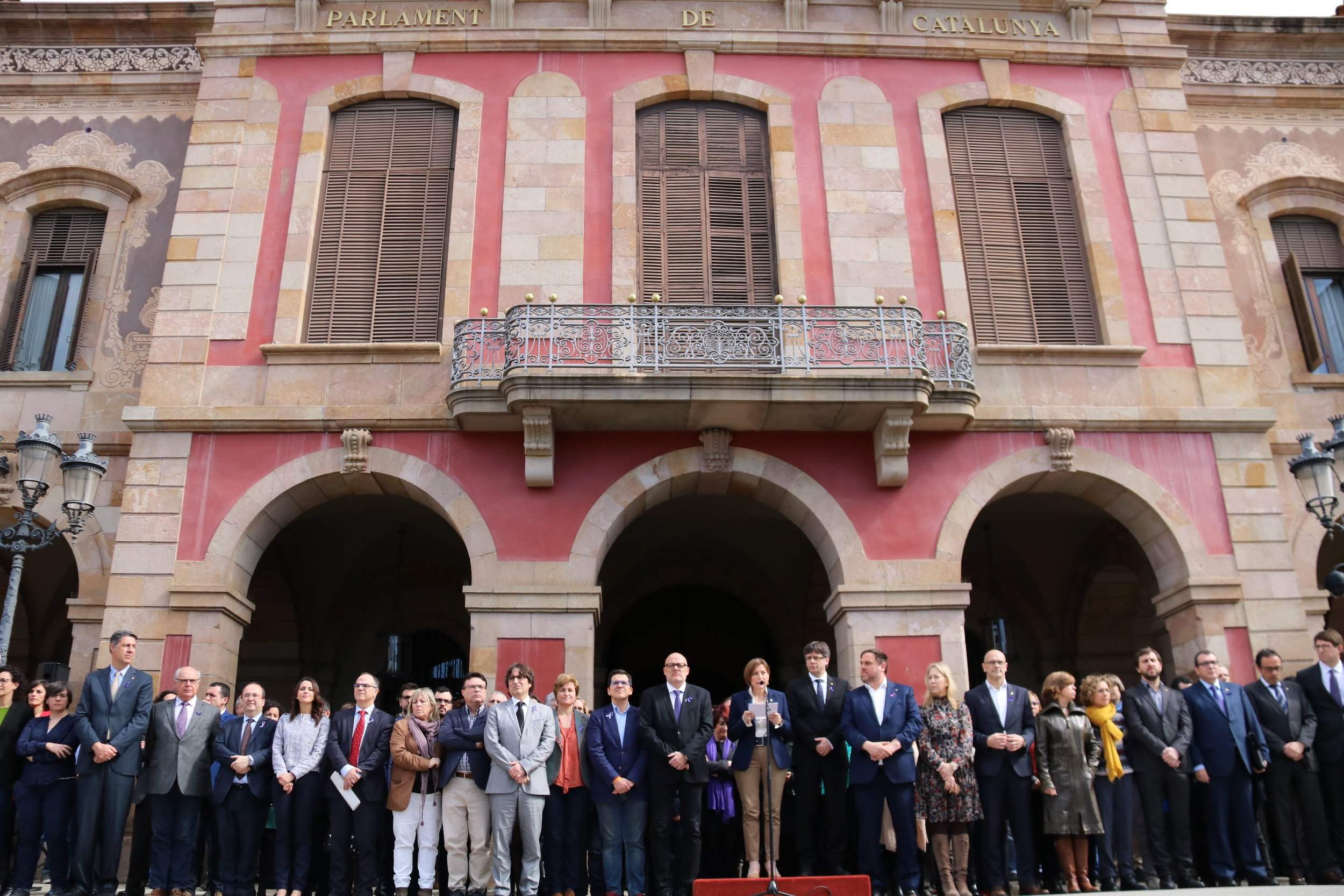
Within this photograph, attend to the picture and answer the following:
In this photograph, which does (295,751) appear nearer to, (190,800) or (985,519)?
(190,800)

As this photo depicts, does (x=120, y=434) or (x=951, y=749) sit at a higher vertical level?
(x=120, y=434)

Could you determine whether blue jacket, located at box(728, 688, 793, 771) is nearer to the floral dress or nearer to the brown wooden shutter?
the floral dress

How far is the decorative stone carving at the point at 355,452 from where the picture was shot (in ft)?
39.6

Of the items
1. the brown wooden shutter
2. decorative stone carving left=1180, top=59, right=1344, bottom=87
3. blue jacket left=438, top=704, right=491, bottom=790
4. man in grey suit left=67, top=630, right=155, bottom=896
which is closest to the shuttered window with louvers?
decorative stone carving left=1180, top=59, right=1344, bottom=87

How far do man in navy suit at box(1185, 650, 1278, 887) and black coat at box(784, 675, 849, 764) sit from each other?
3056 millimetres

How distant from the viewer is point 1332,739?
9.20 meters

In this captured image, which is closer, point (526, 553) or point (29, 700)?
point (29, 700)

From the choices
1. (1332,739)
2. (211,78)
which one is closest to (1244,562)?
(1332,739)

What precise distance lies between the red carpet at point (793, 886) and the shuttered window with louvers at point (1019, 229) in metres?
7.32

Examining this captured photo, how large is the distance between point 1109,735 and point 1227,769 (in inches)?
41.1

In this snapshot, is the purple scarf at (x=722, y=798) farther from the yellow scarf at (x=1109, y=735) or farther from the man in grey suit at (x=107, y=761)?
the man in grey suit at (x=107, y=761)

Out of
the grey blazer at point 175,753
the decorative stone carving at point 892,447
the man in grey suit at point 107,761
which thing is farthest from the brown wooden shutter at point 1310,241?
the man in grey suit at point 107,761

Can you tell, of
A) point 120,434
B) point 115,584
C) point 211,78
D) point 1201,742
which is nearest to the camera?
point 1201,742

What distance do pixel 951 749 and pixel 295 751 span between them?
17.1 ft
